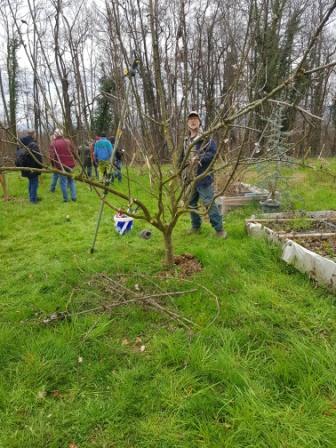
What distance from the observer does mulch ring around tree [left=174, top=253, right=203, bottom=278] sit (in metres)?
3.29

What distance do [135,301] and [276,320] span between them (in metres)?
1.22

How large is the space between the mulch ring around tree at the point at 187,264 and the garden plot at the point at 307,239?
95cm

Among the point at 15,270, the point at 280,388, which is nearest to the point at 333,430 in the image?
the point at 280,388

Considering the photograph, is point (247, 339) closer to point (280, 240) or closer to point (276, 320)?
point (276, 320)

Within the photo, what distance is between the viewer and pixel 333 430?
1.52m

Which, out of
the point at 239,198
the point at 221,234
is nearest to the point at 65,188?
the point at 239,198

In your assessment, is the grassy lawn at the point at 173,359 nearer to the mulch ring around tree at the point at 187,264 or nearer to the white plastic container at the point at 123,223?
the mulch ring around tree at the point at 187,264

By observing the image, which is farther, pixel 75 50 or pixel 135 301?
pixel 135 301

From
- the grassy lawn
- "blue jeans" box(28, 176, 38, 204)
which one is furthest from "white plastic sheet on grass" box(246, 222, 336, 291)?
"blue jeans" box(28, 176, 38, 204)

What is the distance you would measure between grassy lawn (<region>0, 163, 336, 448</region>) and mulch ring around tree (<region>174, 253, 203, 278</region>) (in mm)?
88

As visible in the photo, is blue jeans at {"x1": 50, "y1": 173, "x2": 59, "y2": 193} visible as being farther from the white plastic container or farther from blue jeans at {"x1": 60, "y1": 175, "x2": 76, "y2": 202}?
the white plastic container

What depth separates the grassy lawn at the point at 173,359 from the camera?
1.62m

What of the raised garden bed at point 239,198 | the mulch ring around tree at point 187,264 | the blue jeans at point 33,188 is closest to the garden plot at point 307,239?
the mulch ring around tree at point 187,264

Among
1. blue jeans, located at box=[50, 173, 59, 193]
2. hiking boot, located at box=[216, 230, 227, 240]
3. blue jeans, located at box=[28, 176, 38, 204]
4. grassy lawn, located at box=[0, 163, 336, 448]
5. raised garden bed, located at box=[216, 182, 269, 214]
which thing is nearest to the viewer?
grassy lawn, located at box=[0, 163, 336, 448]
